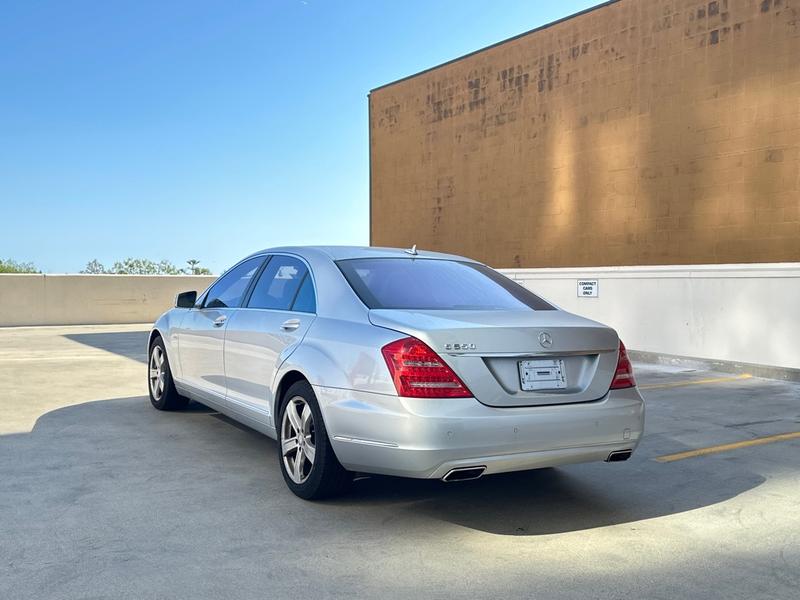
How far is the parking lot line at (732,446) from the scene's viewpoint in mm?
5980

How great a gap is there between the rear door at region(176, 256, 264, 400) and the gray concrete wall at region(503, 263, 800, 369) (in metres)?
7.96

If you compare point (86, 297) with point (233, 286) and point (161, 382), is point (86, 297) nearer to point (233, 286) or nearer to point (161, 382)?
point (161, 382)

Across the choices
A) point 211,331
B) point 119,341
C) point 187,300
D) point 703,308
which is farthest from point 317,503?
point 119,341

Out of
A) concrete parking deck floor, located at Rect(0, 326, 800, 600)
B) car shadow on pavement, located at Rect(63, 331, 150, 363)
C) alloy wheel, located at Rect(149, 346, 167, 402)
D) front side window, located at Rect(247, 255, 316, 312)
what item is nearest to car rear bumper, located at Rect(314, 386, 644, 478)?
concrete parking deck floor, located at Rect(0, 326, 800, 600)

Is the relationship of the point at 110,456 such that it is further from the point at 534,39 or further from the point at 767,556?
the point at 534,39

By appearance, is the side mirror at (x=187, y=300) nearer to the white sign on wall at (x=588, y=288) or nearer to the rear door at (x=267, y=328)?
the rear door at (x=267, y=328)

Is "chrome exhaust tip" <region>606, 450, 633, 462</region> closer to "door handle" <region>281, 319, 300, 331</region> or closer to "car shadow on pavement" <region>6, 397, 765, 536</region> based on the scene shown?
"car shadow on pavement" <region>6, 397, 765, 536</region>

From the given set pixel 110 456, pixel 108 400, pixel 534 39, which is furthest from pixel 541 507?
pixel 534 39

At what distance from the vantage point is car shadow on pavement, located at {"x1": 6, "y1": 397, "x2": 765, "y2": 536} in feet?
14.8

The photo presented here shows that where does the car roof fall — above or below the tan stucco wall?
below

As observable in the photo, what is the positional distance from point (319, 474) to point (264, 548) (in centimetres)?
69

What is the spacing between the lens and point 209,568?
12.0ft

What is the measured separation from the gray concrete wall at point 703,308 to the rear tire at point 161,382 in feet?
26.3

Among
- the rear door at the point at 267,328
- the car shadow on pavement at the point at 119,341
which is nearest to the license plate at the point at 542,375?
the rear door at the point at 267,328
